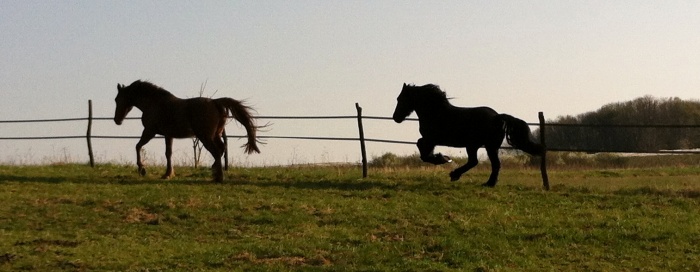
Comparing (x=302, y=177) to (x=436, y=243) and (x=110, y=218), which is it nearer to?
(x=110, y=218)

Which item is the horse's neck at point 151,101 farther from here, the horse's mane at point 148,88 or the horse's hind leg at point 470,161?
the horse's hind leg at point 470,161

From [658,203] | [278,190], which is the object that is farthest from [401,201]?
[658,203]

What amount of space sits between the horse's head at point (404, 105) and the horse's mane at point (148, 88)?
4.55m

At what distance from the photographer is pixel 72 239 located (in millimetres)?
10117

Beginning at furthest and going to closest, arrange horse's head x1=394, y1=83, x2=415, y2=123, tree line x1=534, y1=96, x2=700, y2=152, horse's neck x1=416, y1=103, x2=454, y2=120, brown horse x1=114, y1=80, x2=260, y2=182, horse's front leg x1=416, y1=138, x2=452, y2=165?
tree line x1=534, y1=96, x2=700, y2=152
horse's head x1=394, y1=83, x2=415, y2=123
horse's neck x1=416, y1=103, x2=454, y2=120
horse's front leg x1=416, y1=138, x2=452, y2=165
brown horse x1=114, y1=80, x2=260, y2=182

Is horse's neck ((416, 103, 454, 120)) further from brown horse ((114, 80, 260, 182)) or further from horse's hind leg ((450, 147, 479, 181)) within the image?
brown horse ((114, 80, 260, 182))

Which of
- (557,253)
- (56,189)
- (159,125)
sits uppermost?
(159,125)

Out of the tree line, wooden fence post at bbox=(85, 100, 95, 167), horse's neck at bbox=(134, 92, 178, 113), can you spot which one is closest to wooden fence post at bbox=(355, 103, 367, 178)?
horse's neck at bbox=(134, 92, 178, 113)

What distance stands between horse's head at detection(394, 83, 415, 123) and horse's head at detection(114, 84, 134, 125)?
5.39 metres

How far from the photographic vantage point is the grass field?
927cm

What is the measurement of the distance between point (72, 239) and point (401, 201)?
544 centimetres

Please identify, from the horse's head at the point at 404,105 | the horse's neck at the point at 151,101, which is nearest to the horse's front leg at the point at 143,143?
the horse's neck at the point at 151,101

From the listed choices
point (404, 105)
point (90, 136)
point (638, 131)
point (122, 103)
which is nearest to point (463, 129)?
point (404, 105)

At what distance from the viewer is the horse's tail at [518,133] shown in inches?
601
